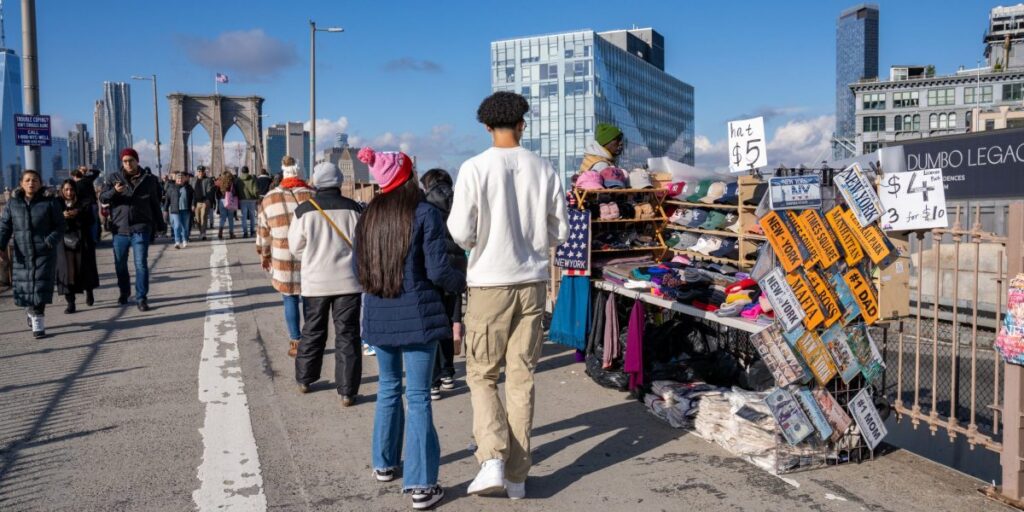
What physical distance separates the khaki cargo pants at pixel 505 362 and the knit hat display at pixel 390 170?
80 centimetres

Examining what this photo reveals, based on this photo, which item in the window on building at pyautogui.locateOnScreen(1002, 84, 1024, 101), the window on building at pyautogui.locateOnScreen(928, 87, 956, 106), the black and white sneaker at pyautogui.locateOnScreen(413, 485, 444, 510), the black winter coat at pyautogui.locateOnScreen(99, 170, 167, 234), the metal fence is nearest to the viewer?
the black and white sneaker at pyautogui.locateOnScreen(413, 485, 444, 510)

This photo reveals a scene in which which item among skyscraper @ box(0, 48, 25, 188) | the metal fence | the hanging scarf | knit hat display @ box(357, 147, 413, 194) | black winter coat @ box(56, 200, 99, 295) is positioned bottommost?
the metal fence

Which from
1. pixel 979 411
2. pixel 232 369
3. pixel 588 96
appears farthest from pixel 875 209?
pixel 588 96

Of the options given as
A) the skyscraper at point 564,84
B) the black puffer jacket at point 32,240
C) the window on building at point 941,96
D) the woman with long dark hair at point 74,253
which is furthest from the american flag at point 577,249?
the window on building at point 941,96

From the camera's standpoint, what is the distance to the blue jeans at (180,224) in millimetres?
18453

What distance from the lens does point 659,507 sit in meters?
4.32

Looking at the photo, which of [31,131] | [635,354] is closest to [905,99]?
[31,131]

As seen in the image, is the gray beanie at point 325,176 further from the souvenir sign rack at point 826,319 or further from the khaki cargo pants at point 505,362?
the souvenir sign rack at point 826,319

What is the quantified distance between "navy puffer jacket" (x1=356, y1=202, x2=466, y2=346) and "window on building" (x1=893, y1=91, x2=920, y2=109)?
153m

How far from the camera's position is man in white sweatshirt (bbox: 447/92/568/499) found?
429 centimetres

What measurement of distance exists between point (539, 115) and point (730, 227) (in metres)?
97.2

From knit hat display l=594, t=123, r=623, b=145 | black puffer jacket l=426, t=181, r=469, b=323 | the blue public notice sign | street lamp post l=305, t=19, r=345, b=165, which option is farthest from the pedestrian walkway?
street lamp post l=305, t=19, r=345, b=165

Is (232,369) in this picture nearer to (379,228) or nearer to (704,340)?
(379,228)

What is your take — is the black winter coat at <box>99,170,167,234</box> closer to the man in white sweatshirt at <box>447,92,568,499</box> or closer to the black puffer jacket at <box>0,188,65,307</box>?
the black puffer jacket at <box>0,188,65,307</box>
